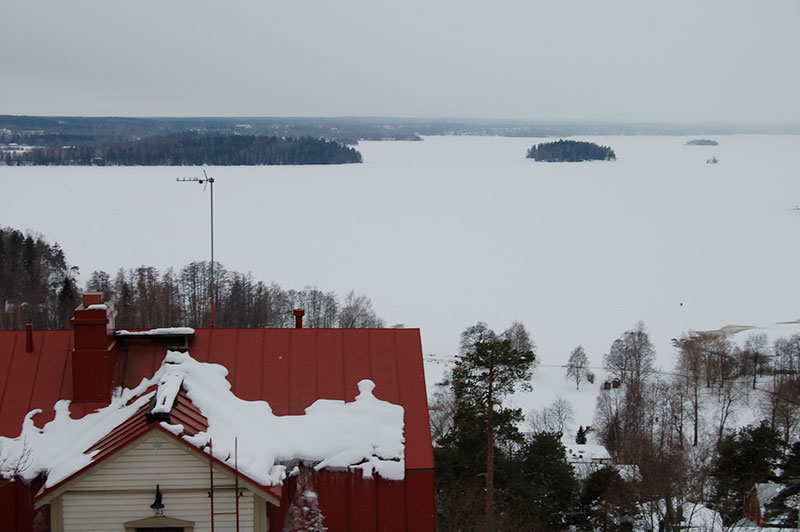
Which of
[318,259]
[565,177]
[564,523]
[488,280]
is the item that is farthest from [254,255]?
[565,177]

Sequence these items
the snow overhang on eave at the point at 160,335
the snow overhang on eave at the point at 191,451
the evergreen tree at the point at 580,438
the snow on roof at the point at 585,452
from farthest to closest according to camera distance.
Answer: the evergreen tree at the point at 580,438
the snow on roof at the point at 585,452
the snow overhang on eave at the point at 160,335
the snow overhang on eave at the point at 191,451

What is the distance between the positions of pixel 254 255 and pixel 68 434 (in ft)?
152

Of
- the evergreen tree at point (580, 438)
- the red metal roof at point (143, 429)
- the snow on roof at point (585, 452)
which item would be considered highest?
the red metal roof at point (143, 429)

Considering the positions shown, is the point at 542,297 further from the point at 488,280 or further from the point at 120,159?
the point at 120,159

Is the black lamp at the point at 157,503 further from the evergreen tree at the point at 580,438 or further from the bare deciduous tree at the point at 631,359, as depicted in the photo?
the bare deciduous tree at the point at 631,359

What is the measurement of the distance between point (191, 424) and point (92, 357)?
72.2 inches

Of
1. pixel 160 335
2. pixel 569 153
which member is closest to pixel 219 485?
pixel 160 335

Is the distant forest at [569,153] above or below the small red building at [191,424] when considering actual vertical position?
above

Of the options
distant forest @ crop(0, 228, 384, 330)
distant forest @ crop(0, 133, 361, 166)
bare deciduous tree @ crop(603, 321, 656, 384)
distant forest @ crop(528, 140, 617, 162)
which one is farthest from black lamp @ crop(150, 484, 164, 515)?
distant forest @ crop(528, 140, 617, 162)

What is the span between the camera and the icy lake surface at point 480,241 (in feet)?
143

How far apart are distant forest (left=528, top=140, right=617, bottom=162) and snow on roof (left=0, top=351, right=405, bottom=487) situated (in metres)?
159

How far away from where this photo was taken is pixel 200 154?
158 metres

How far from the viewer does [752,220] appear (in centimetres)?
7625

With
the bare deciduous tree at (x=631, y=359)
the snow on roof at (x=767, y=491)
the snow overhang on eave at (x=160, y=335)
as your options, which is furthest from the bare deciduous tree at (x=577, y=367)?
the snow overhang on eave at (x=160, y=335)
